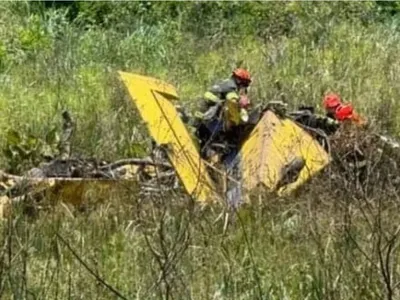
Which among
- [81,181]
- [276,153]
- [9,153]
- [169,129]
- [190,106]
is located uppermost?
[169,129]

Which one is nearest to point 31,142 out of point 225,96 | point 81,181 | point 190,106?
point 81,181

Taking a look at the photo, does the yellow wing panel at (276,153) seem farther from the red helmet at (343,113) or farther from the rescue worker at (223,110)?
A: the red helmet at (343,113)

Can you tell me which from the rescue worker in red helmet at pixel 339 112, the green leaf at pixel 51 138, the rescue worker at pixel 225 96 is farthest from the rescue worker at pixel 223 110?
the green leaf at pixel 51 138

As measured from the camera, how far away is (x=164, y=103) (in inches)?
196

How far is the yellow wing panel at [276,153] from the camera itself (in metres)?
4.55

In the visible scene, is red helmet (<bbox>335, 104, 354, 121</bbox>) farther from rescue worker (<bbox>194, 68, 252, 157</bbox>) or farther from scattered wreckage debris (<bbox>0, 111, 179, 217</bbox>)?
scattered wreckage debris (<bbox>0, 111, 179, 217</bbox>)

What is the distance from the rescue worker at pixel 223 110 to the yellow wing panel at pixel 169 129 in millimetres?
175

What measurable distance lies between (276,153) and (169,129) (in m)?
A: 0.50

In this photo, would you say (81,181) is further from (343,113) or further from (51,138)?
(343,113)

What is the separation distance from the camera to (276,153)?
478 cm

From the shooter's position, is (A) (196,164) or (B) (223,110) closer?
(A) (196,164)

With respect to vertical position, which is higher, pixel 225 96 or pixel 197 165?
pixel 197 165

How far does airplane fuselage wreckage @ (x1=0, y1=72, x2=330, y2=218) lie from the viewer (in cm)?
446

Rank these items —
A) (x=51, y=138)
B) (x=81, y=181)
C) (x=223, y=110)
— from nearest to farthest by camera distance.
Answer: (x=81, y=181), (x=223, y=110), (x=51, y=138)
